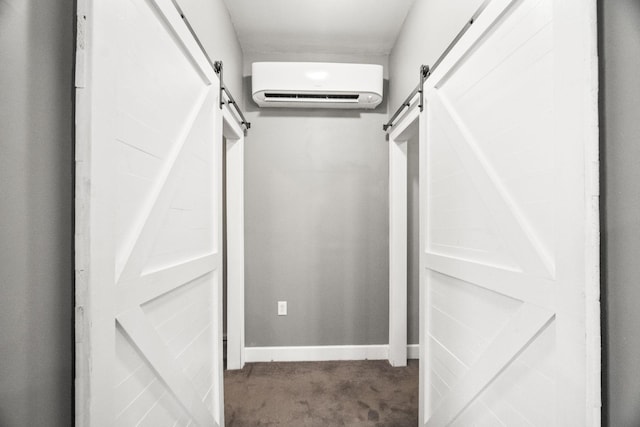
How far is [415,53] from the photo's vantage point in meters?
2.29

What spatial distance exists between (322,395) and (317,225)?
135cm

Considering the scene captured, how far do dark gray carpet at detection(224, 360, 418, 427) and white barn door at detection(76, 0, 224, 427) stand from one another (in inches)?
24.9

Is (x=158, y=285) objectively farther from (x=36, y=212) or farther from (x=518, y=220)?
(x=518, y=220)

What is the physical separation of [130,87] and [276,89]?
6.26 feet

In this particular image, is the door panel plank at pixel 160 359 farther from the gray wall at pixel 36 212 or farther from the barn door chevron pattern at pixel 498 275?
the barn door chevron pattern at pixel 498 275

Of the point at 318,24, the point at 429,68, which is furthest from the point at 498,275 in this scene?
the point at 318,24

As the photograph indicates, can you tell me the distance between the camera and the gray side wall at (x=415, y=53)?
1686mm

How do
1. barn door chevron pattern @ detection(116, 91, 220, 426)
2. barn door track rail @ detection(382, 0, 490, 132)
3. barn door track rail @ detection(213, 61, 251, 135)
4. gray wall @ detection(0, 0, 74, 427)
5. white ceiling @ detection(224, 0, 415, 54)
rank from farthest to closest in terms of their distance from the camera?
white ceiling @ detection(224, 0, 415, 54) < barn door track rail @ detection(213, 61, 251, 135) < barn door track rail @ detection(382, 0, 490, 132) < barn door chevron pattern @ detection(116, 91, 220, 426) < gray wall @ detection(0, 0, 74, 427)

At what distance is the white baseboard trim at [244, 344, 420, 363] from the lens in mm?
3010

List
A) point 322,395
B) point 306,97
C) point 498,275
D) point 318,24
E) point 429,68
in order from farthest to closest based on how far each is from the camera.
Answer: point 306,97, point 318,24, point 322,395, point 429,68, point 498,275

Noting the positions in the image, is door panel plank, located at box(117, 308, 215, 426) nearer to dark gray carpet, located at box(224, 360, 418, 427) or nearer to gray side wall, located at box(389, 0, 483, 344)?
dark gray carpet, located at box(224, 360, 418, 427)

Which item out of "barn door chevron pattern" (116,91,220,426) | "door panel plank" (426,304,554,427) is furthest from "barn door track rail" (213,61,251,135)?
"door panel plank" (426,304,554,427)

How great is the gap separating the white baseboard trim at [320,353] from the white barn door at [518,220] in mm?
1381

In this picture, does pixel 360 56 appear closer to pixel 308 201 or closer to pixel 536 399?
pixel 308 201
